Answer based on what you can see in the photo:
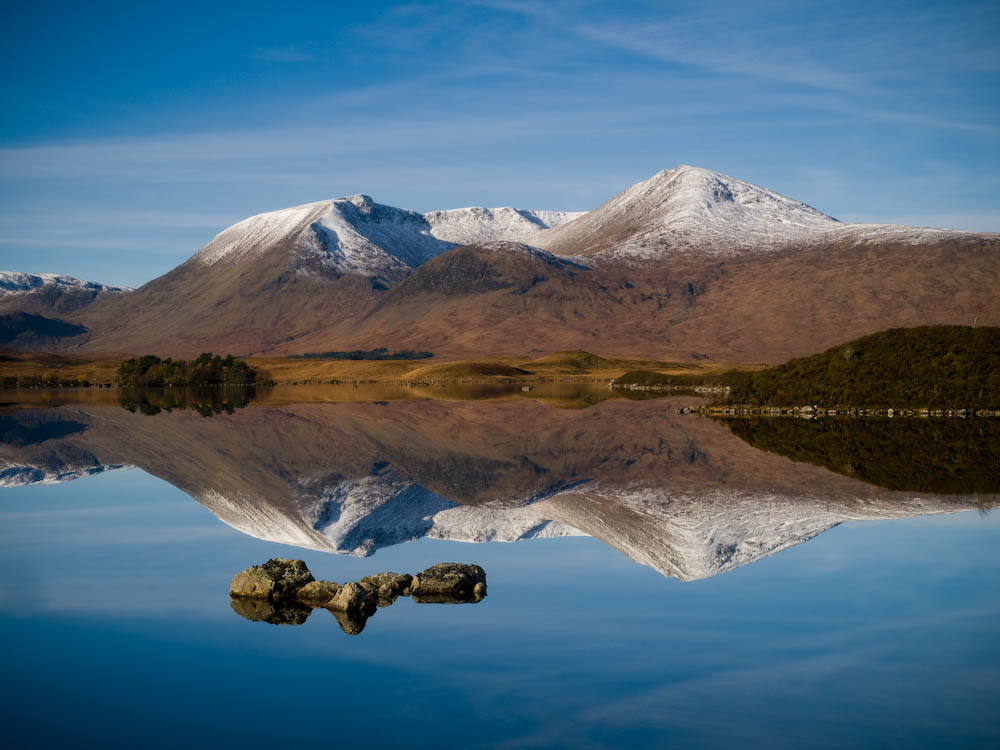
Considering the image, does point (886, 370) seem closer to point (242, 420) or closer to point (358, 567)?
point (242, 420)

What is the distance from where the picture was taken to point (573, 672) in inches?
572

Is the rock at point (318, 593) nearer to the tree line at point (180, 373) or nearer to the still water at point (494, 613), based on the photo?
the still water at point (494, 613)

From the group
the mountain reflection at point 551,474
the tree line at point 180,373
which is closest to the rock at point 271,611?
the mountain reflection at point 551,474

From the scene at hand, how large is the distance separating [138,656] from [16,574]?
770 cm

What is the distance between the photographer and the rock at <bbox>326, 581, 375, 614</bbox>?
18109 millimetres

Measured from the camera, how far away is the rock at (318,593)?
1889 centimetres

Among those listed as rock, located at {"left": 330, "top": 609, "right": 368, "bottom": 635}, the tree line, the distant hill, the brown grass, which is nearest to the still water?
rock, located at {"left": 330, "top": 609, "right": 368, "bottom": 635}

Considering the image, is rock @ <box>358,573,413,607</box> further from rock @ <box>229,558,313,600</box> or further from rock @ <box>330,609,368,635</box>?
rock @ <box>229,558,313,600</box>

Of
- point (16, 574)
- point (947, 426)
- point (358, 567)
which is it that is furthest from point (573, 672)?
point (947, 426)

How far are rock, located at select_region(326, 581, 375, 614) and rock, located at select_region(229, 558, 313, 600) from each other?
1.30m

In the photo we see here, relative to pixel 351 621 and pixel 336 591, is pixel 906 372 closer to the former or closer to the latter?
pixel 336 591

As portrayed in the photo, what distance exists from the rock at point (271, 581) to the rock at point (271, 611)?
6.2 inches

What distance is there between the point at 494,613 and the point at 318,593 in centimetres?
367

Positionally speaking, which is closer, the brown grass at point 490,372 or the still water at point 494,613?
the still water at point 494,613
